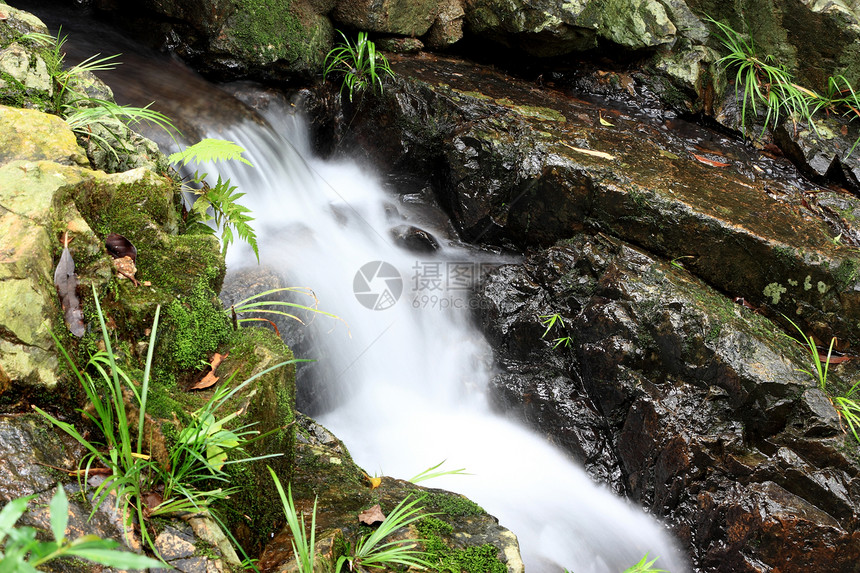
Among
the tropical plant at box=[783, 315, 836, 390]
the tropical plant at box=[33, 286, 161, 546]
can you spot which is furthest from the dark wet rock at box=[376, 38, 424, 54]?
the tropical plant at box=[33, 286, 161, 546]

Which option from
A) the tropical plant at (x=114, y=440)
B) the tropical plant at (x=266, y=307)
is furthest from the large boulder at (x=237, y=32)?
the tropical plant at (x=114, y=440)

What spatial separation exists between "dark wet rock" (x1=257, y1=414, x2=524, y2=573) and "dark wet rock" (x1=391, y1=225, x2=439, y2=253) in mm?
2475

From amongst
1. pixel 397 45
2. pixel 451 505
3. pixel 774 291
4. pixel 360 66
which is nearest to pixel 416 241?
pixel 360 66

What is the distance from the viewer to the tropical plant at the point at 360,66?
545 centimetres

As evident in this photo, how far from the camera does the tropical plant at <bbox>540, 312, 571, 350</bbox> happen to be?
4414mm

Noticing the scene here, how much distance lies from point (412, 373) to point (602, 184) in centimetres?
208

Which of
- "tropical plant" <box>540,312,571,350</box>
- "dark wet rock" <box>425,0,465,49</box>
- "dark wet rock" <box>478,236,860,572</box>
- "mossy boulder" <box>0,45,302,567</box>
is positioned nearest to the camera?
"mossy boulder" <box>0,45,302,567</box>

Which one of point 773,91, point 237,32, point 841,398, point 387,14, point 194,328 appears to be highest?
point 773,91

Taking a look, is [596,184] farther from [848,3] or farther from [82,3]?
[82,3]

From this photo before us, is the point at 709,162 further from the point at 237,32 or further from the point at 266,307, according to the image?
the point at 237,32

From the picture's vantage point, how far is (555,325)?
4.46 metres

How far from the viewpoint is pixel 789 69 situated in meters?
5.67

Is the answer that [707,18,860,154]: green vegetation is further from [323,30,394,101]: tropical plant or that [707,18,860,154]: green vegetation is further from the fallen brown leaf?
[323,30,394,101]: tropical plant

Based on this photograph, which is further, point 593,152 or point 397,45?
point 397,45
